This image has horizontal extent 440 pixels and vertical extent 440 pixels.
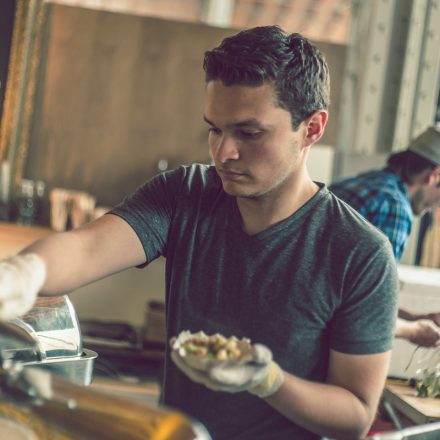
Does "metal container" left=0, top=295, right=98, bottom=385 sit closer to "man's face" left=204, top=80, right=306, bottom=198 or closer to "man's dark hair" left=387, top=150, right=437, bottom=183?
"man's face" left=204, top=80, right=306, bottom=198

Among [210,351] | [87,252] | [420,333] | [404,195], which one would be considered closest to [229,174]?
[87,252]

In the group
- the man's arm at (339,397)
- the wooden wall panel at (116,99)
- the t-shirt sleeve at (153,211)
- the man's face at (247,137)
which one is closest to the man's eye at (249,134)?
the man's face at (247,137)

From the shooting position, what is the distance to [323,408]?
1420mm

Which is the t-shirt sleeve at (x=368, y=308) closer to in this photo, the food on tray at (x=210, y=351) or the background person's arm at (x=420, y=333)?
the food on tray at (x=210, y=351)

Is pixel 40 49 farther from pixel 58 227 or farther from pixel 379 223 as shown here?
pixel 379 223

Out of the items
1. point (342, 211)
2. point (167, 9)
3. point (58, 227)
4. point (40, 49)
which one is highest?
point (167, 9)

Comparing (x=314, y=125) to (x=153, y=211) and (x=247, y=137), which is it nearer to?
(x=247, y=137)

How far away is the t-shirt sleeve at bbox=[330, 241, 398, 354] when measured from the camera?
4.87ft

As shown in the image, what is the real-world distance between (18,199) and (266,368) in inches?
150

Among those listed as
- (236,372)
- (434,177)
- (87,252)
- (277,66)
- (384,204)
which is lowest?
(236,372)

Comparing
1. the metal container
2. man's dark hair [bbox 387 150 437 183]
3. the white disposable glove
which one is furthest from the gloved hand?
man's dark hair [bbox 387 150 437 183]

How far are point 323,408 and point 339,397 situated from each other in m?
0.04

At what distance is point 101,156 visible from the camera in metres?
4.83

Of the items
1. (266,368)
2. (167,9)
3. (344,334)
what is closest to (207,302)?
(344,334)
